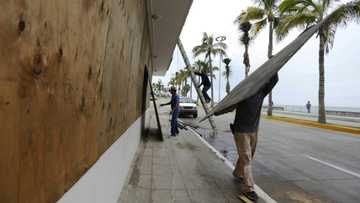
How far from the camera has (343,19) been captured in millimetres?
13383

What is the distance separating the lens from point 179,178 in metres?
4.73

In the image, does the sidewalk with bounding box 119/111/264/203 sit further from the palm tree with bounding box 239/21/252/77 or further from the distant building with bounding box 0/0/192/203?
the palm tree with bounding box 239/21/252/77

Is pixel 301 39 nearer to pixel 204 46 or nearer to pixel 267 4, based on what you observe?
pixel 267 4

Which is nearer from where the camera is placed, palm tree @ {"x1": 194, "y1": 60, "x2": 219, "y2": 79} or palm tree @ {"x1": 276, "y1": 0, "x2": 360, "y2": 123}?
palm tree @ {"x1": 276, "y1": 0, "x2": 360, "y2": 123}

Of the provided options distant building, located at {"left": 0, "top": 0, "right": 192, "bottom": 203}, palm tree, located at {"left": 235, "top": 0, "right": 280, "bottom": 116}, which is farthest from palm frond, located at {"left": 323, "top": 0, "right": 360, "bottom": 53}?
distant building, located at {"left": 0, "top": 0, "right": 192, "bottom": 203}

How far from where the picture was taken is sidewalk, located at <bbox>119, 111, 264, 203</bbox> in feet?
12.6

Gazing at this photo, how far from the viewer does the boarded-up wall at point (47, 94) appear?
80 cm

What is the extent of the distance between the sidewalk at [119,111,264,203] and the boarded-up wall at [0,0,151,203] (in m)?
2.37

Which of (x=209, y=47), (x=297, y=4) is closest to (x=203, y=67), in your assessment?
(x=209, y=47)

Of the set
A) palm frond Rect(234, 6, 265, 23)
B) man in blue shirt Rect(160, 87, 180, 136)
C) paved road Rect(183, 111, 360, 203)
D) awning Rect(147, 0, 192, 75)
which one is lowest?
paved road Rect(183, 111, 360, 203)

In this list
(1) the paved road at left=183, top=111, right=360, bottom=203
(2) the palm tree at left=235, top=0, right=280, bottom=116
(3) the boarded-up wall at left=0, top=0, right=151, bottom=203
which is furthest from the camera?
(2) the palm tree at left=235, top=0, right=280, bottom=116

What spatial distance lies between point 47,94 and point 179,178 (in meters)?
4.01

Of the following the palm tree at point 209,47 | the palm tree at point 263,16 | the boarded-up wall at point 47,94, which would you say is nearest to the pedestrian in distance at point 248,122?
the boarded-up wall at point 47,94

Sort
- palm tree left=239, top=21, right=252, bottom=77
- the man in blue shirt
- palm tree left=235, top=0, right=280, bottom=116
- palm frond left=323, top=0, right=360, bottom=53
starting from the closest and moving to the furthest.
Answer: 1. the man in blue shirt
2. palm frond left=323, top=0, right=360, bottom=53
3. palm tree left=235, top=0, right=280, bottom=116
4. palm tree left=239, top=21, right=252, bottom=77
